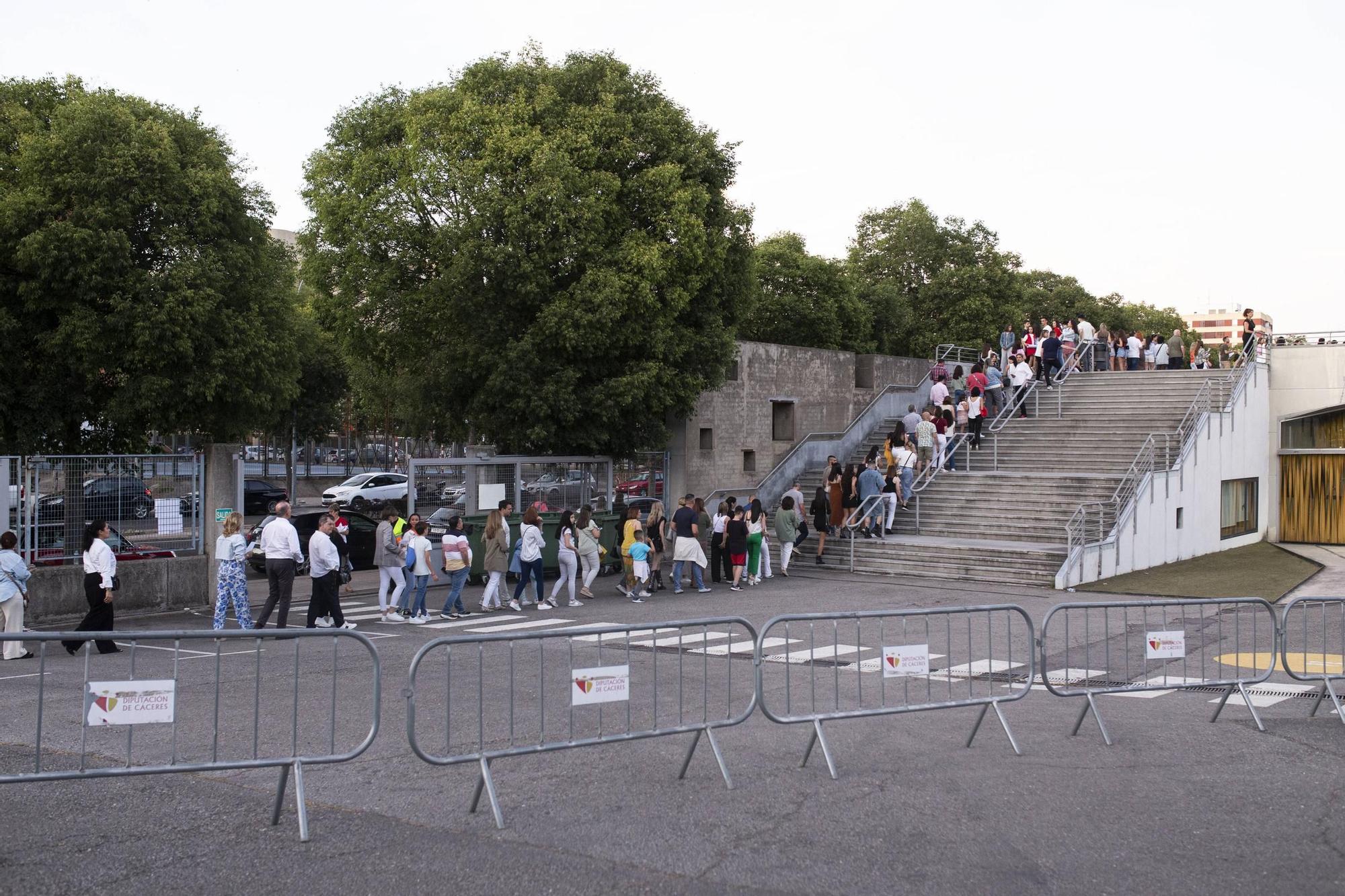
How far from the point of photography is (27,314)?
2031 centimetres

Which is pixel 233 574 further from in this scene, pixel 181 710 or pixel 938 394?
pixel 938 394

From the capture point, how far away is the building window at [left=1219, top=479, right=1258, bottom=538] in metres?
Answer: 28.4

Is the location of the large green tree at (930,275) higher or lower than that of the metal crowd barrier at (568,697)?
higher

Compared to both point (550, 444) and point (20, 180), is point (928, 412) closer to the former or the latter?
point (550, 444)

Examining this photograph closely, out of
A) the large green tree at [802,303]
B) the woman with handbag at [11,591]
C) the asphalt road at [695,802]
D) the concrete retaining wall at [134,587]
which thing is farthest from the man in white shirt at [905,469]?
the large green tree at [802,303]

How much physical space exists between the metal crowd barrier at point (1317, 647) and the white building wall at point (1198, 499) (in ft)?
18.8

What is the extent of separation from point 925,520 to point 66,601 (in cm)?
1670

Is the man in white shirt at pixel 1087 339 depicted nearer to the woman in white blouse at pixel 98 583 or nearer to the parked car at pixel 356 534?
the parked car at pixel 356 534

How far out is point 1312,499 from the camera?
102 feet

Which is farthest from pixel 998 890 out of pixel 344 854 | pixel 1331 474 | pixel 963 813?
pixel 1331 474

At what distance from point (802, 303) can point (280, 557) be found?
114ft

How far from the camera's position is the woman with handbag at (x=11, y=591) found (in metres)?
13.1

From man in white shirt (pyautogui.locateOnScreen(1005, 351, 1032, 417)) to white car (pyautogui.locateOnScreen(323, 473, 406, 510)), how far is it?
21290 mm

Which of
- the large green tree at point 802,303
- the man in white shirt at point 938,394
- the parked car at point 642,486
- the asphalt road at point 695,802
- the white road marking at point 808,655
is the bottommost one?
the white road marking at point 808,655
